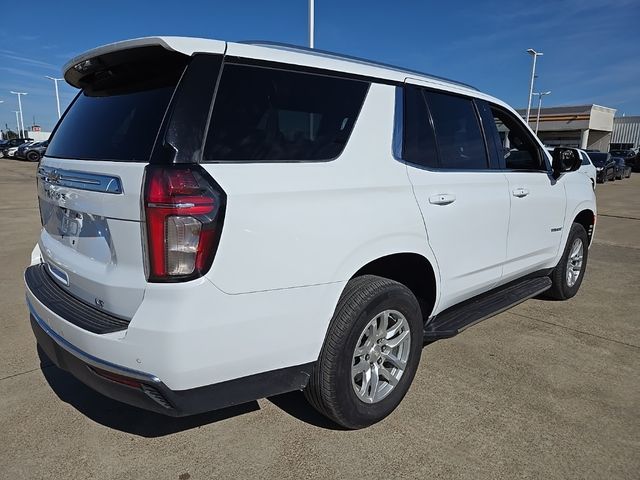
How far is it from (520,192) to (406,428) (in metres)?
2.04

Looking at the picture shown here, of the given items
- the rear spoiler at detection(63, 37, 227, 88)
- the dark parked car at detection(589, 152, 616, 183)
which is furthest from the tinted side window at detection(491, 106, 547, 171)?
the dark parked car at detection(589, 152, 616, 183)

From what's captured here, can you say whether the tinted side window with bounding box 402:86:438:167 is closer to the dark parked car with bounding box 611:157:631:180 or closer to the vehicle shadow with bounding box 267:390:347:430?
the vehicle shadow with bounding box 267:390:347:430

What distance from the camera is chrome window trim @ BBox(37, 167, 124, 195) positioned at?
196 centimetres

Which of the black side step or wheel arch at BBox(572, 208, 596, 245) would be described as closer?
the black side step

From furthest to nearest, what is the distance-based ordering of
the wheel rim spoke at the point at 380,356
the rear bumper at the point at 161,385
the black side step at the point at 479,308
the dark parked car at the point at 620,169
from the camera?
1. the dark parked car at the point at 620,169
2. the black side step at the point at 479,308
3. the wheel rim spoke at the point at 380,356
4. the rear bumper at the point at 161,385

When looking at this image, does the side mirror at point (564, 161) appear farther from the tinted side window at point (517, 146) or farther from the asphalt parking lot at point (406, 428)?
the asphalt parking lot at point (406, 428)

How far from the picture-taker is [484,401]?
116 inches

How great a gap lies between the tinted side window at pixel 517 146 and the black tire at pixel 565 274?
1002 millimetres

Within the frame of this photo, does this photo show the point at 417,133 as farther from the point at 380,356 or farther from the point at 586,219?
the point at 586,219

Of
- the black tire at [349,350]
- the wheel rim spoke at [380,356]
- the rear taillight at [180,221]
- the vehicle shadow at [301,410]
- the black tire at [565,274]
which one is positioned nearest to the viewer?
the rear taillight at [180,221]

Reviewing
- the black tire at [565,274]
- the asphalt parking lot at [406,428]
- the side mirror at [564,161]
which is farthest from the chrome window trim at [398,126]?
the black tire at [565,274]

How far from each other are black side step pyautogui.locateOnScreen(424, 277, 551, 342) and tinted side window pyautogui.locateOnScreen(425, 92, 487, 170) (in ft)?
3.26

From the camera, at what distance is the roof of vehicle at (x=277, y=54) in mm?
1964

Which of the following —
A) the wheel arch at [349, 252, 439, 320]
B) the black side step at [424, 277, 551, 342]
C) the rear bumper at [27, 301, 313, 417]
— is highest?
the wheel arch at [349, 252, 439, 320]
